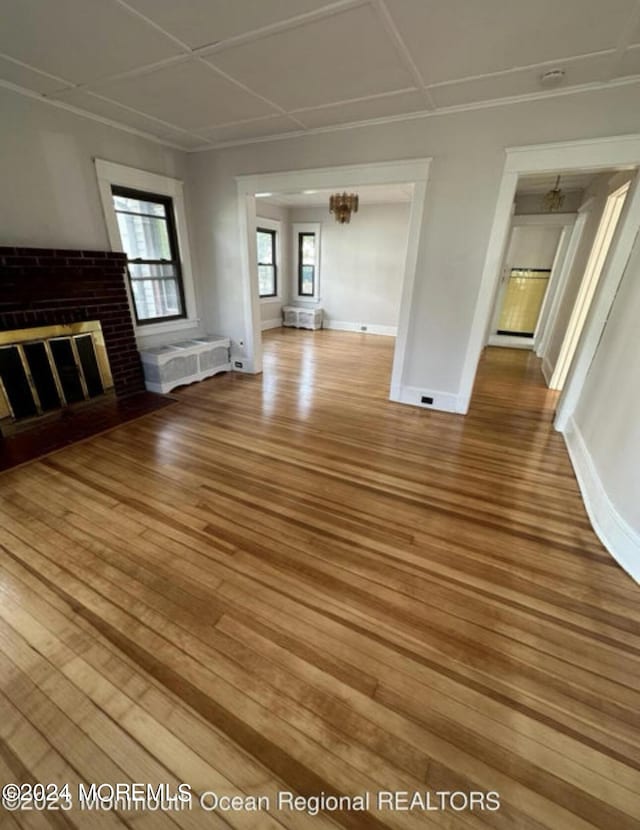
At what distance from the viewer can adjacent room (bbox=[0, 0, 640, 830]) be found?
1105 mm

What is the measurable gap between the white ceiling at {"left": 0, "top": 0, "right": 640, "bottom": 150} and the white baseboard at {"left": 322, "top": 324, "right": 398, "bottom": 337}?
4780 mm

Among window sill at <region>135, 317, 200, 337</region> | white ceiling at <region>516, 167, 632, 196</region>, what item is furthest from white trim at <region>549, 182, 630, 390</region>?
window sill at <region>135, 317, 200, 337</region>

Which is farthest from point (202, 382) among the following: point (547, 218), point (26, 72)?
point (547, 218)

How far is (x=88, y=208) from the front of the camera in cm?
326

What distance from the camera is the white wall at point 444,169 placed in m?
2.55

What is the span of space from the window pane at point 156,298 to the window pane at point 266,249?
3.67 meters

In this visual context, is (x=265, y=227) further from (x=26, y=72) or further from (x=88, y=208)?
(x=26, y=72)

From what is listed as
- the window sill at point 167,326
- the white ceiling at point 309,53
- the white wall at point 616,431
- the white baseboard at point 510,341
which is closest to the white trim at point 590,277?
the white wall at point 616,431

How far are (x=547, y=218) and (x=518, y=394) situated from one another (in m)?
3.69

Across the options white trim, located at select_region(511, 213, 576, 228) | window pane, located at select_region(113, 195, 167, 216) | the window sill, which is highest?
white trim, located at select_region(511, 213, 576, 228)

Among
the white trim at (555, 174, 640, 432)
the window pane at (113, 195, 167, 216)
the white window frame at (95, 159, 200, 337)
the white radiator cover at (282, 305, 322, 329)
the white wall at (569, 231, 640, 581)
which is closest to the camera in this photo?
the white wall at (569, 231, 640, 581)

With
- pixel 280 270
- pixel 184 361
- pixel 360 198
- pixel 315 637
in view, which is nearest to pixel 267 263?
pixel 280 270

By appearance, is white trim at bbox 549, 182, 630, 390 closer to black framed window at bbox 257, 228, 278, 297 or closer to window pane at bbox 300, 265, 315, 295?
window pane at bbox 300, 265, 315, 295

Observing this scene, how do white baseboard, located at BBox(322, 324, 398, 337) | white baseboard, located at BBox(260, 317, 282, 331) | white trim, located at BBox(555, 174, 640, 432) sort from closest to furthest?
white trim, located at BBox(555, 174, 640, 432) < white baseboard, located at BBox(322, 324, 398, 337) < white baseboard, located at BBox(260, 317, 282, 331)
